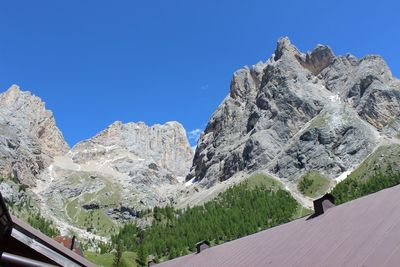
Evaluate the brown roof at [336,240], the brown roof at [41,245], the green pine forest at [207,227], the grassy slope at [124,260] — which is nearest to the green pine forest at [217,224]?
the green pine forest at [207,227]

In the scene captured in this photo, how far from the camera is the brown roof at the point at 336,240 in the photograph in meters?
17.0

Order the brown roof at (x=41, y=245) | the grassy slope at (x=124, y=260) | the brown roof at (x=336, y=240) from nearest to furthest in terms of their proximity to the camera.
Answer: the brown roof at (x=41, y=245)
the brown roof at (x=336, y=240)
the grassy slope at (x=124, y=260)

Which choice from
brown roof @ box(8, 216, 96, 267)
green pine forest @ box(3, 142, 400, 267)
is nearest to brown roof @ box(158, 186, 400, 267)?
brown roof @ box(8, 216, 96, 267)

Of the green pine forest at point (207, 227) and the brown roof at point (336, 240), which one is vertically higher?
the green pine forest at point (207, 227)

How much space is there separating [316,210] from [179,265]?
13.3m

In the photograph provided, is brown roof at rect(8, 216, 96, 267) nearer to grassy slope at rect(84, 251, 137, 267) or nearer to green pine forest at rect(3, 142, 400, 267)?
grassy slope at rect(84, 251, 137, 267)

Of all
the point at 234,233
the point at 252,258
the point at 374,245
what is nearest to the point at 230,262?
the point at 252,258

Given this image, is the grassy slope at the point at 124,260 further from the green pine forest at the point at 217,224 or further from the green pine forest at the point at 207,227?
the green pine forest at the point at 207,227

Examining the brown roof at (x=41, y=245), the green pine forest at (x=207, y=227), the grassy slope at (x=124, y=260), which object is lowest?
the brown roof at (x=41, y=245)

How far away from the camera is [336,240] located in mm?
20250

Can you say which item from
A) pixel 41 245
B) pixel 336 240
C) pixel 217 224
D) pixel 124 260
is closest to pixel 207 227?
pixel 217 224

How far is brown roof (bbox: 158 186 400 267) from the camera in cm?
1697

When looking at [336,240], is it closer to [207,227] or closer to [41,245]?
[41,245]

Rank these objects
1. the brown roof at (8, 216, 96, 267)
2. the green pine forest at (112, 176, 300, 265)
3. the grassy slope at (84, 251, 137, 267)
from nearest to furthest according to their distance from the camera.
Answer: the brown roof at (8, 216, 96, 267)
the grassy slope at (84, 251, 137, 267)
the green pine forest at (112, 176, 300, 265)
